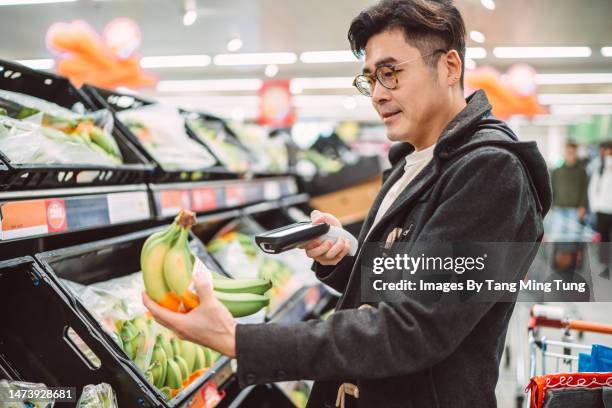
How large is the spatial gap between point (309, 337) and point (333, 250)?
400mm

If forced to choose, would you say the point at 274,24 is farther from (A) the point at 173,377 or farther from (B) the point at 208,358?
(A) the point at 173,377

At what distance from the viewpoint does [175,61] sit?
12898 mm

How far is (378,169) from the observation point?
4.83 meters

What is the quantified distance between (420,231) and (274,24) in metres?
9.33

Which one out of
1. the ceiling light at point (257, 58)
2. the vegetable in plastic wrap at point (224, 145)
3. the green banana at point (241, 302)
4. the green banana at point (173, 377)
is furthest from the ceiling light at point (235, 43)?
the green banana at point (241, 302)

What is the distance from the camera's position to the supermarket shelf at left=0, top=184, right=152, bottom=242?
4.22 feet

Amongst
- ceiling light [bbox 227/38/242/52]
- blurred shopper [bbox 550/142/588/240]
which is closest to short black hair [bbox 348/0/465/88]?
ceiling light [bbox 227/38/242/52]

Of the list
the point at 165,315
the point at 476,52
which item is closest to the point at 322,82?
the point at 476,52

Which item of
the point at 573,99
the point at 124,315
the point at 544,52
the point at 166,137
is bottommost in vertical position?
the point at 124,315

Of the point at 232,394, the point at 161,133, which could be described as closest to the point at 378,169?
the point at 161,133

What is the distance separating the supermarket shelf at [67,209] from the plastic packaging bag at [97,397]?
417mm

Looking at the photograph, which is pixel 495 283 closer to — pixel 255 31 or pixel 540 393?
pixel 540 393

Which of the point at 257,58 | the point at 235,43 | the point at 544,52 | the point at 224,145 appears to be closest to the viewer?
the point at 224,145

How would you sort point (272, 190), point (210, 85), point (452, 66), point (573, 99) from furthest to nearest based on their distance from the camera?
point (573, 99) → point (210, 85) → point (272, 190) → point (452, 66)
